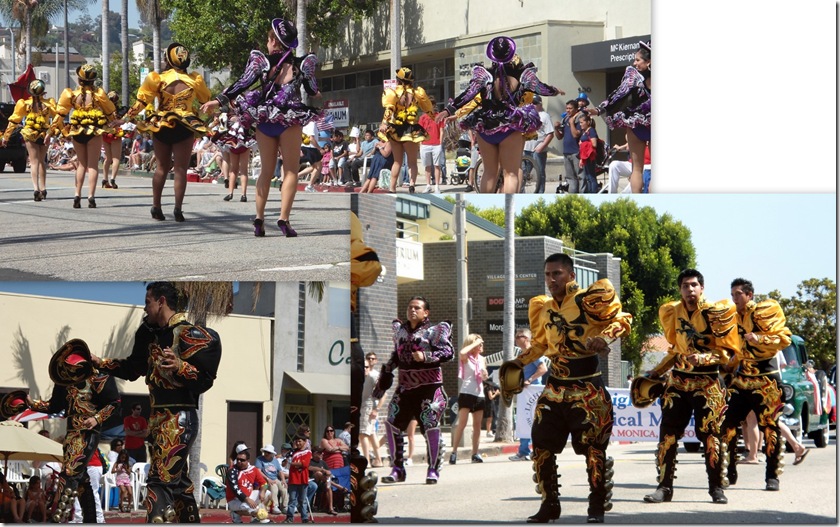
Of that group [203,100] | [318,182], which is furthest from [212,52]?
[203,100]

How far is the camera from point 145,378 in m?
8.05

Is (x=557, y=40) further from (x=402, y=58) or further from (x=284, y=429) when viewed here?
(x=284, y=429)

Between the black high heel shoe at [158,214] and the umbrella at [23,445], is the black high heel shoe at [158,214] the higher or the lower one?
the higher one

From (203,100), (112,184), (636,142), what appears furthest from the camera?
(112,184)

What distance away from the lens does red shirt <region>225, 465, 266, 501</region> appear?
26.8ft

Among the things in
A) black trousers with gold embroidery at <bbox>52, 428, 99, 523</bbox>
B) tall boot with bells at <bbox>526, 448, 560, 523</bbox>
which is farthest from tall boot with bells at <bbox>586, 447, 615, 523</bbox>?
black trousers with gold embroidery at <bbox>52, 428, 99, 523</bbox>

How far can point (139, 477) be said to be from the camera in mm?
8117

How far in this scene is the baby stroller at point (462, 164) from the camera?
1411 centimetres

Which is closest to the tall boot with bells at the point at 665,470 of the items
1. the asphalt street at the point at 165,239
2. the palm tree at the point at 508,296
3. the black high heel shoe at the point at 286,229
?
the palm tree at the point at 508,296

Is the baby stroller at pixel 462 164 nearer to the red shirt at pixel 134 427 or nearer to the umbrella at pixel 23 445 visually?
the red shirt at pixel 134 427

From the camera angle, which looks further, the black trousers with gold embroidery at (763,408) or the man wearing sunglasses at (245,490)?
the black trousers with gold embroidery at (763,408)

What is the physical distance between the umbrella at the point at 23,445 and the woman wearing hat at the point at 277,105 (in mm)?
2609

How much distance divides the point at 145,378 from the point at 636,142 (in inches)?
227

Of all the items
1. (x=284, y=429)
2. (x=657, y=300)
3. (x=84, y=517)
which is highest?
(x=657, y=300)
